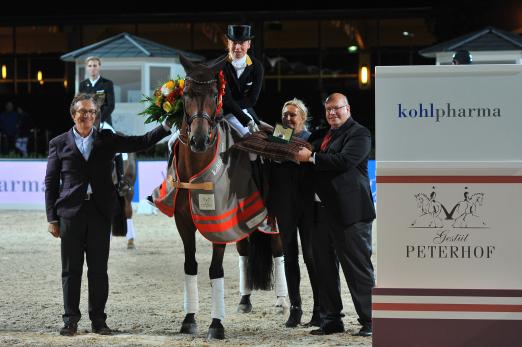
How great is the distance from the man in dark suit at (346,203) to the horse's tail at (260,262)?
1191 mm

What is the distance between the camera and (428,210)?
20.1ft

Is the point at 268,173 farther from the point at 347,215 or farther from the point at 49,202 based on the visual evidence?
the point at 49,202

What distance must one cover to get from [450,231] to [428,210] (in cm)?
18

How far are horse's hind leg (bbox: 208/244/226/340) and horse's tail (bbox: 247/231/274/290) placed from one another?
1.10m

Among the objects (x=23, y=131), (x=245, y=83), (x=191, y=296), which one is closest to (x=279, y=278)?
(x=191, y=296)

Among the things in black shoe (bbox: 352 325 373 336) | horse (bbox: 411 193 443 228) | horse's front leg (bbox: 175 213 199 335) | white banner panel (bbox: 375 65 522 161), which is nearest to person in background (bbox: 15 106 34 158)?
horse's front leg (bbox: 175 213 199 335)

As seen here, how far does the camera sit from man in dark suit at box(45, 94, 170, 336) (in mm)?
8094

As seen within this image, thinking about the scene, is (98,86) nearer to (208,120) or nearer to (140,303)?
(140,303)

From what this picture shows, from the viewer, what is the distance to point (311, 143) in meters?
8.50

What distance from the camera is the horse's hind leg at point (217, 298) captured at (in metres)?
7.91

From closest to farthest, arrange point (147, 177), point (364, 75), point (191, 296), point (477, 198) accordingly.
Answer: point (477, 198) → point (191, 296) → point (147, 177) → point (364, 75)

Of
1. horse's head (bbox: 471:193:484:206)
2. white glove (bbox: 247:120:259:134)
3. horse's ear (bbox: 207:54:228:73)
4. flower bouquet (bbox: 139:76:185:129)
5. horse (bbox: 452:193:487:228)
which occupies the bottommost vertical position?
horse (bbox: 452:193:487:228)

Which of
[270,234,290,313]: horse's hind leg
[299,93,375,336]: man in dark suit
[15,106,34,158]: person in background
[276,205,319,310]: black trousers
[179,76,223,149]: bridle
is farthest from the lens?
[15,106,34,158]: person in background

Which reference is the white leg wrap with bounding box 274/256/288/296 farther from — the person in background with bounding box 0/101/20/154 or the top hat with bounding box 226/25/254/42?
the person in background with bounding box 0/101/20/154
